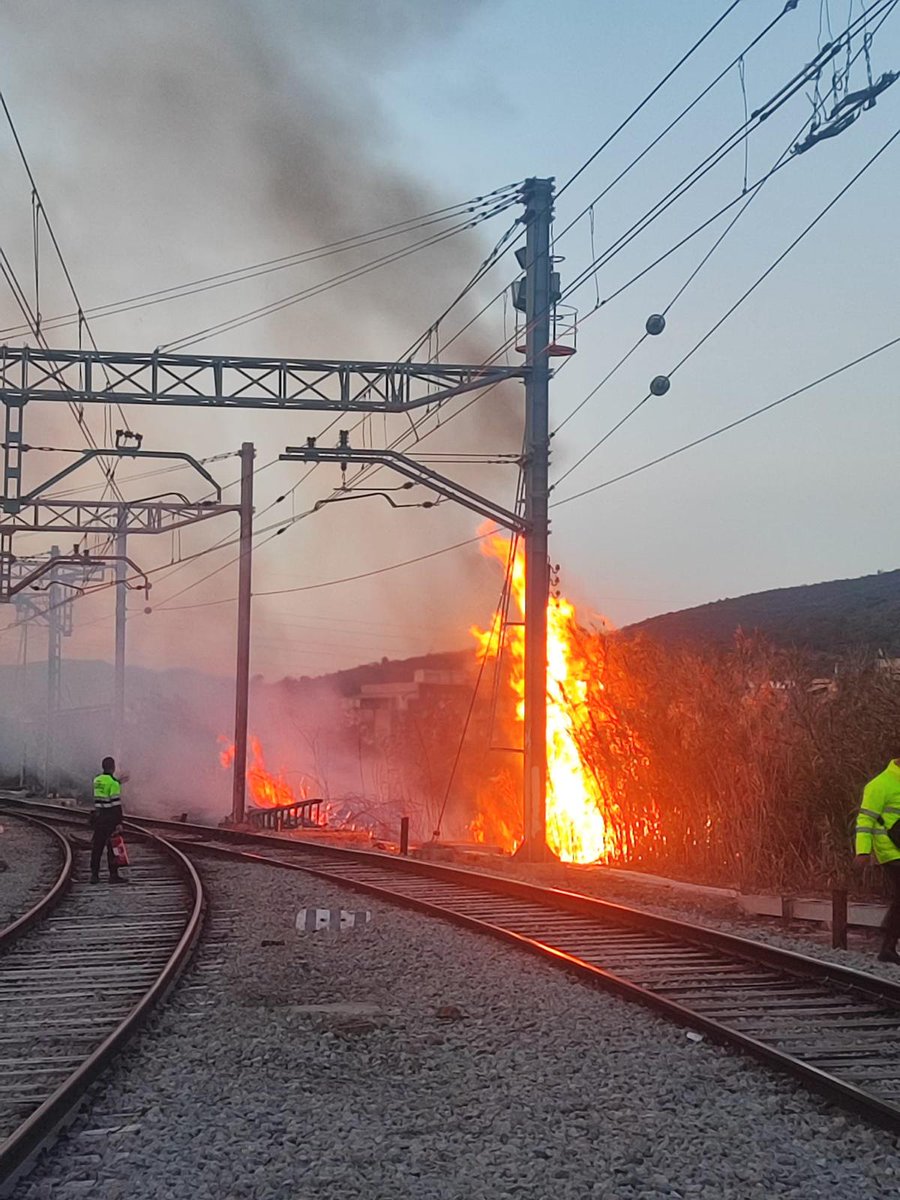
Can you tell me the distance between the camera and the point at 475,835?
34.1m

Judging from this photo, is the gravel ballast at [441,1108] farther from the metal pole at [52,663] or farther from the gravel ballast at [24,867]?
the metal pole at [52,663]

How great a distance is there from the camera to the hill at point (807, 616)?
69.0m

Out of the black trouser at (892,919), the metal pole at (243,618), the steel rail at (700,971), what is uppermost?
the metal pole at (243,618)

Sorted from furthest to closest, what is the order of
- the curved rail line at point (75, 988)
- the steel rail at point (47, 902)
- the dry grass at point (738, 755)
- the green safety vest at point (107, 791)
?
the green safety vest at point (107, 791)
the dry grass at point (738, 755)
the steel rail at point (47, 902)
the curved rail line at point (75, 988)

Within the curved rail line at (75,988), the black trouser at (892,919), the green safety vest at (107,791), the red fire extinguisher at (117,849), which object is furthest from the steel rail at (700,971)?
the red fire extinguisher at (117,849)

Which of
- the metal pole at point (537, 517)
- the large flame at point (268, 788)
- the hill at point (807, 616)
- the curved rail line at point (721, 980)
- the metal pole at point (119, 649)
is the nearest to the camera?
the curved rail line at point (721, 980)

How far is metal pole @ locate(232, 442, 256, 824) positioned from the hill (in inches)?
1350

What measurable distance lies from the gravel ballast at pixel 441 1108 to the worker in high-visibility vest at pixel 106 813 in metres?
8.11

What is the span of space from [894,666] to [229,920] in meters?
9.36

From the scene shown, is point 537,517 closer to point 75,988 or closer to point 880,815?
point 880,815

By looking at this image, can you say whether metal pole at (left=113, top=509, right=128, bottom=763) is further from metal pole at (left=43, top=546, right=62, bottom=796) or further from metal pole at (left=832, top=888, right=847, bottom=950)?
metal pole at (left=832, top=888, right=847, bottom=950)

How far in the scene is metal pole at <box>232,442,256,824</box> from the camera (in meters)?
31.9

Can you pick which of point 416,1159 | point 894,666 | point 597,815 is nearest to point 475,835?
point 597,815

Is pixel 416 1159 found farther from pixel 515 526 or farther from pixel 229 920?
pixel 515 526
